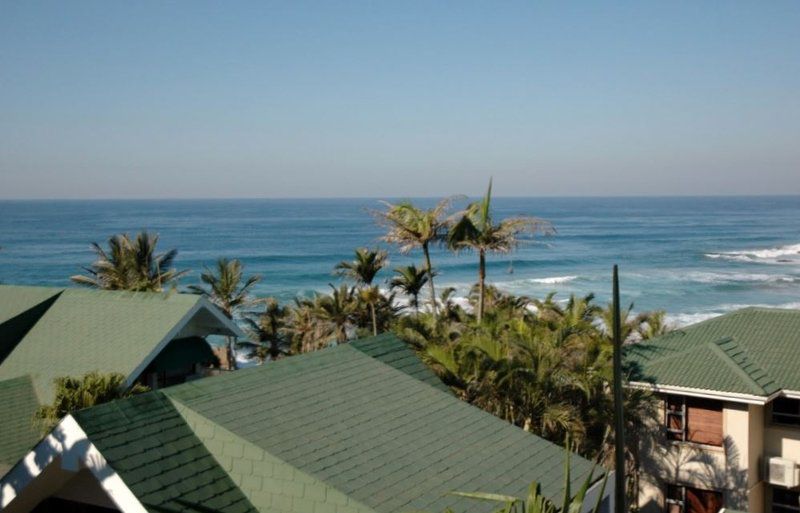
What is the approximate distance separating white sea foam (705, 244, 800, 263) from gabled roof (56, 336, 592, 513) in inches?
3487

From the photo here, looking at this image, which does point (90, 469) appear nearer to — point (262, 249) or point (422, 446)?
point (422, 446)

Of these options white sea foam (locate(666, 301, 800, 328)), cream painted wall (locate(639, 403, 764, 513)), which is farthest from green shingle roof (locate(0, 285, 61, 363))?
white sea foam (locate(666, 301, 800, 328))

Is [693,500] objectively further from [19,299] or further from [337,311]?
[19,299]

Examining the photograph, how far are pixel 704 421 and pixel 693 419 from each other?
0.26 meters

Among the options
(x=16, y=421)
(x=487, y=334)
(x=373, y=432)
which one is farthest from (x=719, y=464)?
(x=16, y=421)

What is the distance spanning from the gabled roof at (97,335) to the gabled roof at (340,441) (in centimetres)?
614

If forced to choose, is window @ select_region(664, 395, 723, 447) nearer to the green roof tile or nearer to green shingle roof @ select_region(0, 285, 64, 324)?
the green roof tile

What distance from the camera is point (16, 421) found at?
54.4 feet

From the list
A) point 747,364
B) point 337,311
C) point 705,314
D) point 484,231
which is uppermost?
point 484,231

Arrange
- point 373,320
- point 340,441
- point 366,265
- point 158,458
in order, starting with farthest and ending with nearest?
point 366,265, point 373,320, point 340,441, point 158,458

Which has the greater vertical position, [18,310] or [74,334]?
[18,310]

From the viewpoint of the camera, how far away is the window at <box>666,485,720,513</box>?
20.5 metres

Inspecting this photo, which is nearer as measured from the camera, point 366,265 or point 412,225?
point 412,225

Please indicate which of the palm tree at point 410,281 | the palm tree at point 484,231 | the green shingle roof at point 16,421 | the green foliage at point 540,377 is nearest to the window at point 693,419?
the green foliage at point 540,377
